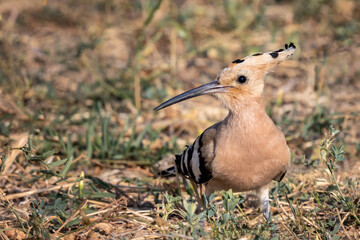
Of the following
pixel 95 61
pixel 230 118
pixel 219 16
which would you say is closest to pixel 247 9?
pixel 219 16

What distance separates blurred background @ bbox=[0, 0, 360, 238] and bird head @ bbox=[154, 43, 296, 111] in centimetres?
46

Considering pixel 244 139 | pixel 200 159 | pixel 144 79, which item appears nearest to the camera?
pixel 244 139

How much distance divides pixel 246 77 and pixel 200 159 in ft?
1.59

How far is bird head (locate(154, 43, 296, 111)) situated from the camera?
102 inches

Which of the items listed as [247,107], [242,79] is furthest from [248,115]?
[242,79]

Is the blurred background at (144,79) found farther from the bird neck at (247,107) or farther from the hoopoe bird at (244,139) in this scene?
the bird neck at (247,107)

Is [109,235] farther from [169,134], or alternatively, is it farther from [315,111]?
[315,111]

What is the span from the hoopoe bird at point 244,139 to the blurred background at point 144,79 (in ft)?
0.63

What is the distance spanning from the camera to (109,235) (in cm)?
251

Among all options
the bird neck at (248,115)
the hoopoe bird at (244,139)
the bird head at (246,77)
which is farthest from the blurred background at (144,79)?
the bird head at (246,77)

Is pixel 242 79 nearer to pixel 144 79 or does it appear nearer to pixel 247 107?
pixel 247 107

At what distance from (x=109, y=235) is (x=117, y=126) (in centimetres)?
158

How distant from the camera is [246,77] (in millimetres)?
2590

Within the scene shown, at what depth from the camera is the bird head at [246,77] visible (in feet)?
8.47
